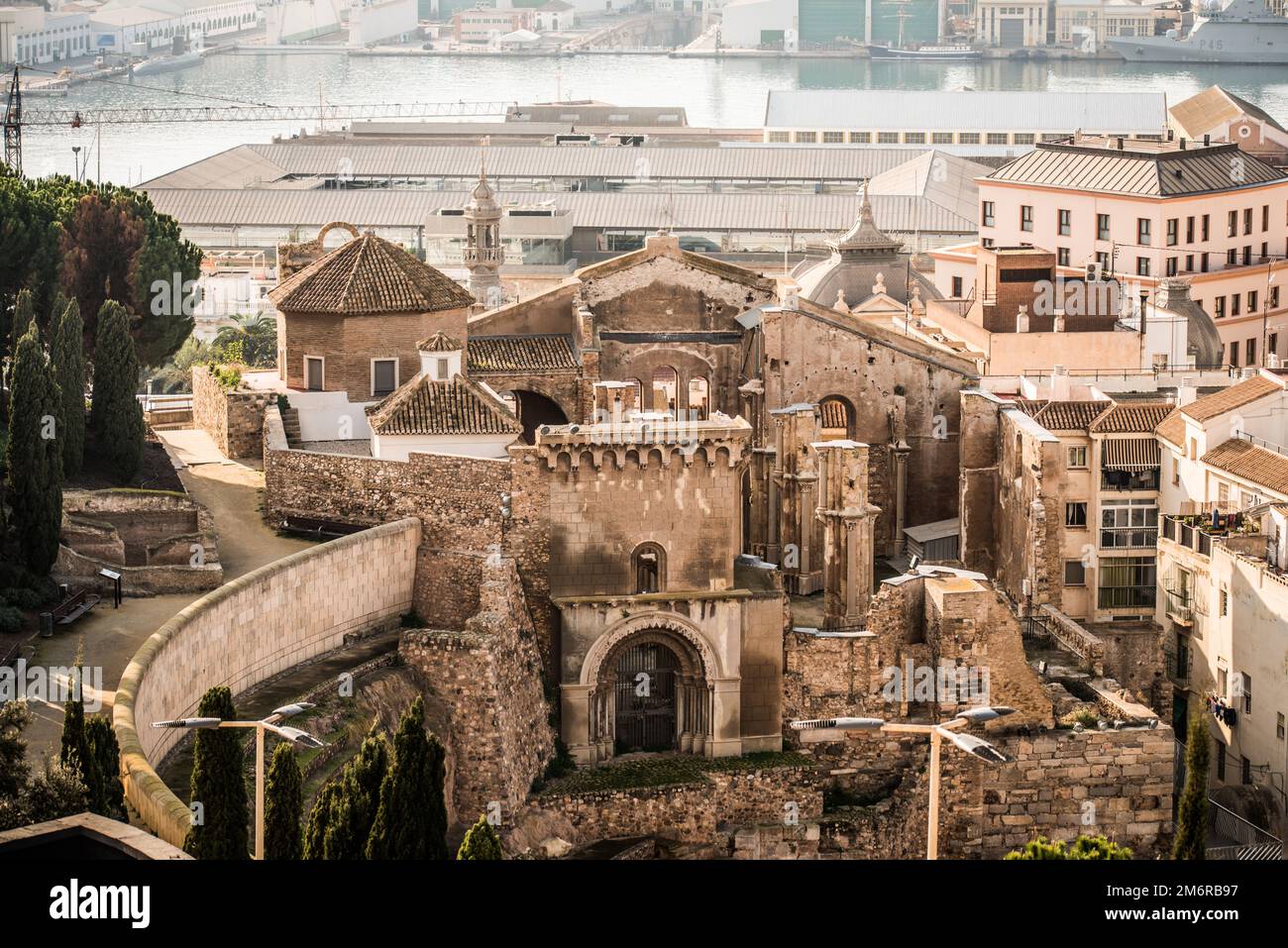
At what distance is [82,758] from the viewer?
3328cm

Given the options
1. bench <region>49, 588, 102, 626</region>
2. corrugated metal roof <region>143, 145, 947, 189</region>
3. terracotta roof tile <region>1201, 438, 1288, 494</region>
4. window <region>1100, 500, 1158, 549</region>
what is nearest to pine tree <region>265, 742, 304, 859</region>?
bench <region>49, 588, 102, 626</region>

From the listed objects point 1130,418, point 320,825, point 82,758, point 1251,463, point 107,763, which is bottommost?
point 320,825

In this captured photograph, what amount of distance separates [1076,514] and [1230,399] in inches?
157

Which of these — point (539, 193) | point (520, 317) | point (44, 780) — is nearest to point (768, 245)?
point (539, 193)

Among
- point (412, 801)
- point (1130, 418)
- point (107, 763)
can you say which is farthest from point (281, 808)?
point (1130, 418)

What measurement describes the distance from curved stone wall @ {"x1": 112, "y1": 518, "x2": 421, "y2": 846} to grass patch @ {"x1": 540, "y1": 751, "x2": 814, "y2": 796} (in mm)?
4236

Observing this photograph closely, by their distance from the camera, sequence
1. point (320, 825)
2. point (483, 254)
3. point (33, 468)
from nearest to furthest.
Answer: point (320, 825) < point (33, 468) < point (483, 254)

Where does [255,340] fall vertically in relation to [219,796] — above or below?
above

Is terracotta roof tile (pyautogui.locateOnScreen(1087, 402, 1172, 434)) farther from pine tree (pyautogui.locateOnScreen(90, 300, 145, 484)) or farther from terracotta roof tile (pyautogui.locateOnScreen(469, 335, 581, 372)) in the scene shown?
pine tree (pyautogui.locateOnScreen(90, 300, 145, 484))

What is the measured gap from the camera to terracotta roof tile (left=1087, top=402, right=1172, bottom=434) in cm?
5809

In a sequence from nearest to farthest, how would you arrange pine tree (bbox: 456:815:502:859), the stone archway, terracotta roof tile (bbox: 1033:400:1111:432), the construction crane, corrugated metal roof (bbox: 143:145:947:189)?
pine tree (bbox: 456:815:502:859) < the stone archway < terracotta roof tile (bbox: 1033:400:1111:432) < the construction crane < corrugated metal roof (bbox: 143:145:947:189)

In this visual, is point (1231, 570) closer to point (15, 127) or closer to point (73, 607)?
point (73, 607)

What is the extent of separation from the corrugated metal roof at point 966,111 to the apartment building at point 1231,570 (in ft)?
377

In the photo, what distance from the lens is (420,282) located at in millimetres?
55562
